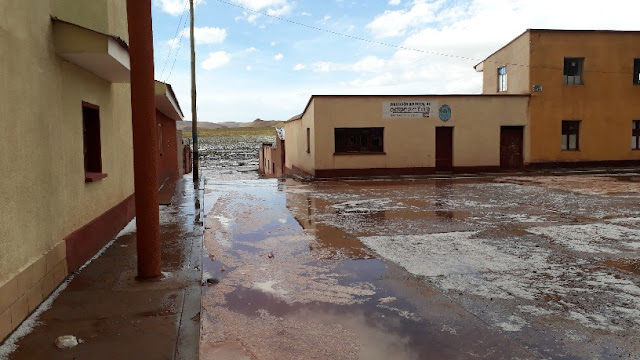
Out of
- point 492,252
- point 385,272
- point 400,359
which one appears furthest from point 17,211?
point 492,252

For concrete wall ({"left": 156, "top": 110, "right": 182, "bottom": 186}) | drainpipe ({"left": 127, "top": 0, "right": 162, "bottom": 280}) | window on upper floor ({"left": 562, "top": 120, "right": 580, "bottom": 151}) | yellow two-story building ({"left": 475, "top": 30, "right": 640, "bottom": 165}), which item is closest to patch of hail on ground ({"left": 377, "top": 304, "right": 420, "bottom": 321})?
drainpipe ({"left": 127, "top": 0, "right": 162, "bottom": 280})

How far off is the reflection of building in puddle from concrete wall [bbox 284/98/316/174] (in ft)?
27.1

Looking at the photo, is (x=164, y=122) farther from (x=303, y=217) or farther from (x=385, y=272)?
(x=385, y=272)

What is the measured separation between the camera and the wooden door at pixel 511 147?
73.3ft

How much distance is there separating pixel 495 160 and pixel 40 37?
66.0 feet

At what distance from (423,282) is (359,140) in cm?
1565

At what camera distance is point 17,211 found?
4398 mm

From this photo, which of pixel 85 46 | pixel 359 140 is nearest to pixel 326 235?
pixel 85 46

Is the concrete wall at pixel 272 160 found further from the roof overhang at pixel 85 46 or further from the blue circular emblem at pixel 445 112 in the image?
the roof overhang at pixel 85 46

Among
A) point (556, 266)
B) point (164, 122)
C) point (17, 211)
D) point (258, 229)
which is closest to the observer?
point (17, 211)

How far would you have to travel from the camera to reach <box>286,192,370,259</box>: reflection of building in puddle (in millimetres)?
7270

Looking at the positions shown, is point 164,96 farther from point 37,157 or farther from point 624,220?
point 624,220

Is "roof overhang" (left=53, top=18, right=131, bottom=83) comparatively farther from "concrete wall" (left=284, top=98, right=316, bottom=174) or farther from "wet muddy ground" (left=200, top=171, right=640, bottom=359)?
"concrete wall" (left=284, top=98, right=316, bottom=174)

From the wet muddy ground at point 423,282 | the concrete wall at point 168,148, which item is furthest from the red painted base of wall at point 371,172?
the wet muddy ground at point 423,282
